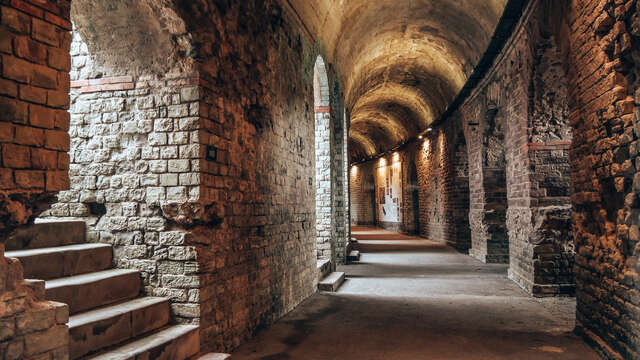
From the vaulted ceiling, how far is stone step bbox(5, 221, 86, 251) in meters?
4.39

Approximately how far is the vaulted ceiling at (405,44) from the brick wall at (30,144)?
4599 millimetres

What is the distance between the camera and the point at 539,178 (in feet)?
23.0

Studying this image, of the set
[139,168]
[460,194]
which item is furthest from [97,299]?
[460,194]

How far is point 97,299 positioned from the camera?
3.23 m

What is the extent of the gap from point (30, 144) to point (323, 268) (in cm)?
632

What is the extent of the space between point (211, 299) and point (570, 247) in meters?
5.71

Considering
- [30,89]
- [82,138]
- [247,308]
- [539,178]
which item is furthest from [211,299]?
[539,178]

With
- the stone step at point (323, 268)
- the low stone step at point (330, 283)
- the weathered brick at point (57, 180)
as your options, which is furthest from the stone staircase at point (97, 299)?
the stone step at point (323, 268)

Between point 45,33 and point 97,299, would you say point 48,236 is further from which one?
point 45,33

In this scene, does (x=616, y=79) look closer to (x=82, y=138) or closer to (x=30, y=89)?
(x=30, y=89)

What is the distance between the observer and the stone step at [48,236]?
3213 mm

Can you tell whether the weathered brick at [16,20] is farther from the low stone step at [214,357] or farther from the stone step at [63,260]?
the low stone step at [214,357]

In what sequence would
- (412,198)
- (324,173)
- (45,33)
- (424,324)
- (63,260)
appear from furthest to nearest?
(412,198) → (324,173) → (424,324) → (63,260) → (45,33)

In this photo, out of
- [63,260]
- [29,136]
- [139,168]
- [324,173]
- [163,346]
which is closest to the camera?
[29,136]
